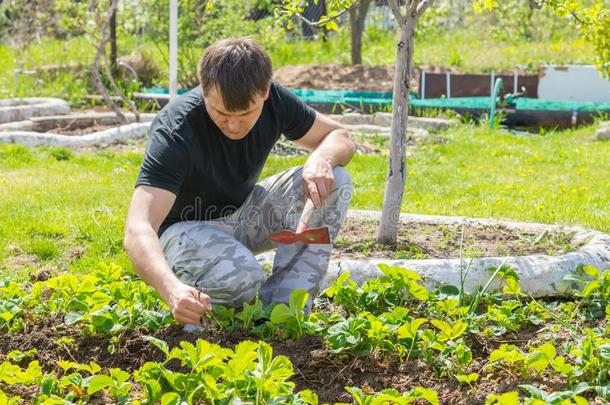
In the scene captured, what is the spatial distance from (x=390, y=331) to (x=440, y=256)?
1314 millimetres

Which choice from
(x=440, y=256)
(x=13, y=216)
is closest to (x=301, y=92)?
(x=13, y=216)

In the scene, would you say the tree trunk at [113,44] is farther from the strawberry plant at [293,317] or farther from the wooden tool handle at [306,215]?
the strawberry plant at [293,317]

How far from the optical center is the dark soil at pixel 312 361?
2754 millimetres

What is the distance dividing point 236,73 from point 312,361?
1.01 m

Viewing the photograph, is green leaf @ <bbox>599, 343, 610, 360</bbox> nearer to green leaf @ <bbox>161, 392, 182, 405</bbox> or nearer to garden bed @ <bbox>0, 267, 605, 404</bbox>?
garden bed @ <bbox>0, 267, 605, 404</bbox>

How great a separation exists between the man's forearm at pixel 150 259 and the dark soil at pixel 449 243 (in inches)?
59.3

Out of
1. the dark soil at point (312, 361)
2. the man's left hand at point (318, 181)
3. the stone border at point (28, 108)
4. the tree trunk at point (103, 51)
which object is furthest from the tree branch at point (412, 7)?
the stone border at point (28, 108)

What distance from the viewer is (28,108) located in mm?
9094

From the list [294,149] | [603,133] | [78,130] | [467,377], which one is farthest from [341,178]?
[603,133]

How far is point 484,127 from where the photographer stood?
9.09 meters

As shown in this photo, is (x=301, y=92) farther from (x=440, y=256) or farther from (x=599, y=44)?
(x=440, y=256)

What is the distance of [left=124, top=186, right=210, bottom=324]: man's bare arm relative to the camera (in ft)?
8.59

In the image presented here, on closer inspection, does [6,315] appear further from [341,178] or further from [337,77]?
[337,77]

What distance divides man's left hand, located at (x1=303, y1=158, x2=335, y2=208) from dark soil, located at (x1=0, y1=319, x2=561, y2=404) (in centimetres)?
57
